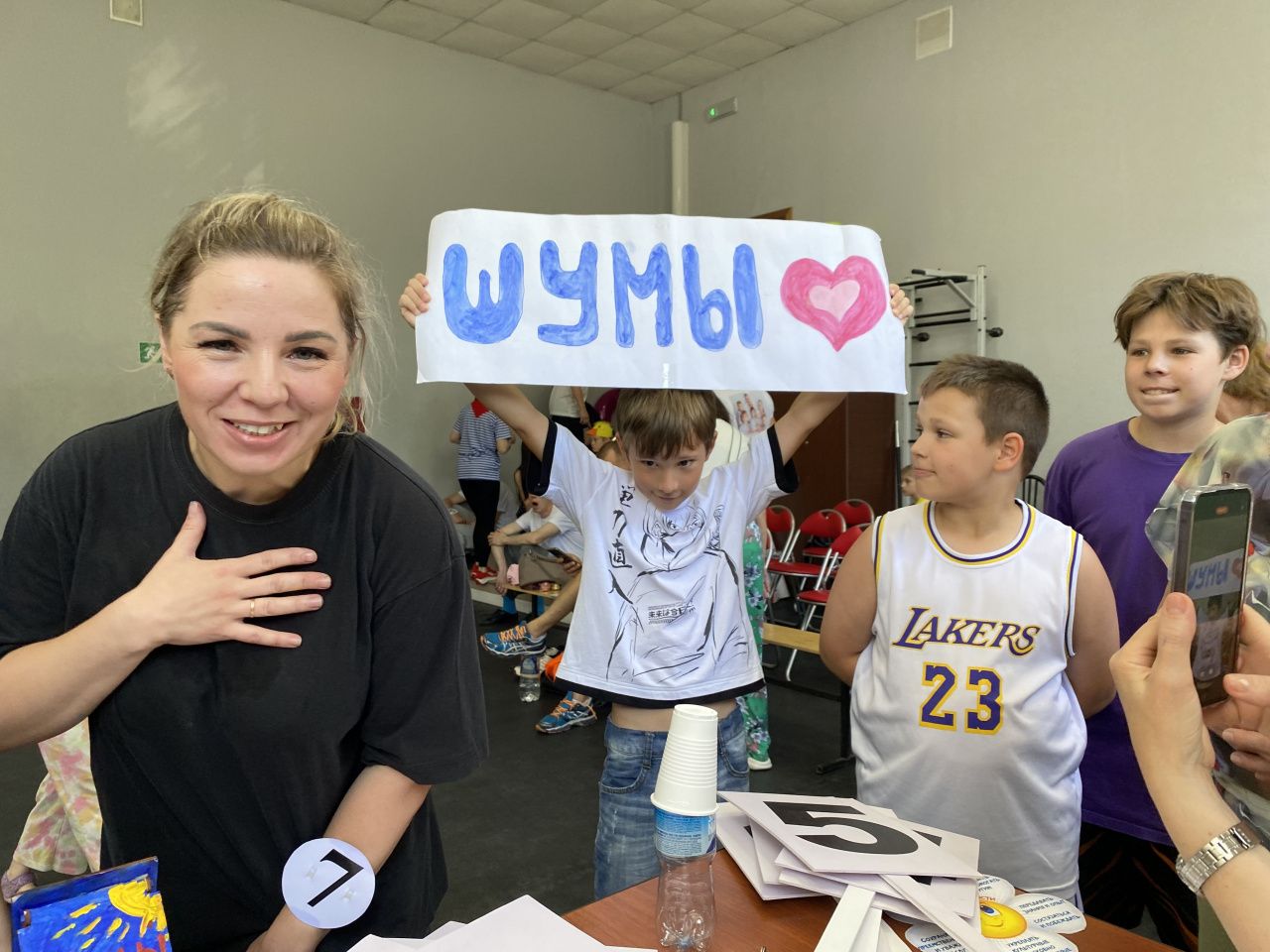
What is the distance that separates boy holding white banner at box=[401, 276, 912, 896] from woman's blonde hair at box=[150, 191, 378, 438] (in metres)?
0.69

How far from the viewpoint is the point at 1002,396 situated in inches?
66.2

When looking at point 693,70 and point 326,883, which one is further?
point 693,70

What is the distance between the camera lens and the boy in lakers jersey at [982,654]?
150cm

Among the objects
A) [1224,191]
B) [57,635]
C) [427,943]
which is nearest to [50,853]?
Result: [57,635]

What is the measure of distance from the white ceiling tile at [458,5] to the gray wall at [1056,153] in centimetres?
255

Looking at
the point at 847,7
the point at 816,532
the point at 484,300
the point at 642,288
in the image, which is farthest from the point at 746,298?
the point at 847,7

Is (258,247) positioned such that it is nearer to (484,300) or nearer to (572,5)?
(484,300)

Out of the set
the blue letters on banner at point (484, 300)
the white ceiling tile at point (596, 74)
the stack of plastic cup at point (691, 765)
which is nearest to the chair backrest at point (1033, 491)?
the blue letters on banner at point (484, 300)

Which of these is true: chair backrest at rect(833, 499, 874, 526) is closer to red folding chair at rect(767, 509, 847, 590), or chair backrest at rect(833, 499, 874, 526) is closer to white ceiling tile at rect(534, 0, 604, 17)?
red folding chair at rect(767, 509, 847, 590)

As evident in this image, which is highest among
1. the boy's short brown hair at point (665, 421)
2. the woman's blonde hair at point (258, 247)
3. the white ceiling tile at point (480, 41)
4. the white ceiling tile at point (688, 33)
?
the white ceiling tile at point (480, 41)

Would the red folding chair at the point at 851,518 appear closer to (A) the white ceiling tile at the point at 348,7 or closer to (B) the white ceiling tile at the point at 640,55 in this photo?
(B) the white ceiling tile at the point at 640,55

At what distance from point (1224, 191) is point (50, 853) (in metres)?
6.07

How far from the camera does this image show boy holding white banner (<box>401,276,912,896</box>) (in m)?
1.79

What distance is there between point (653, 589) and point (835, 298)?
29.6 inches
